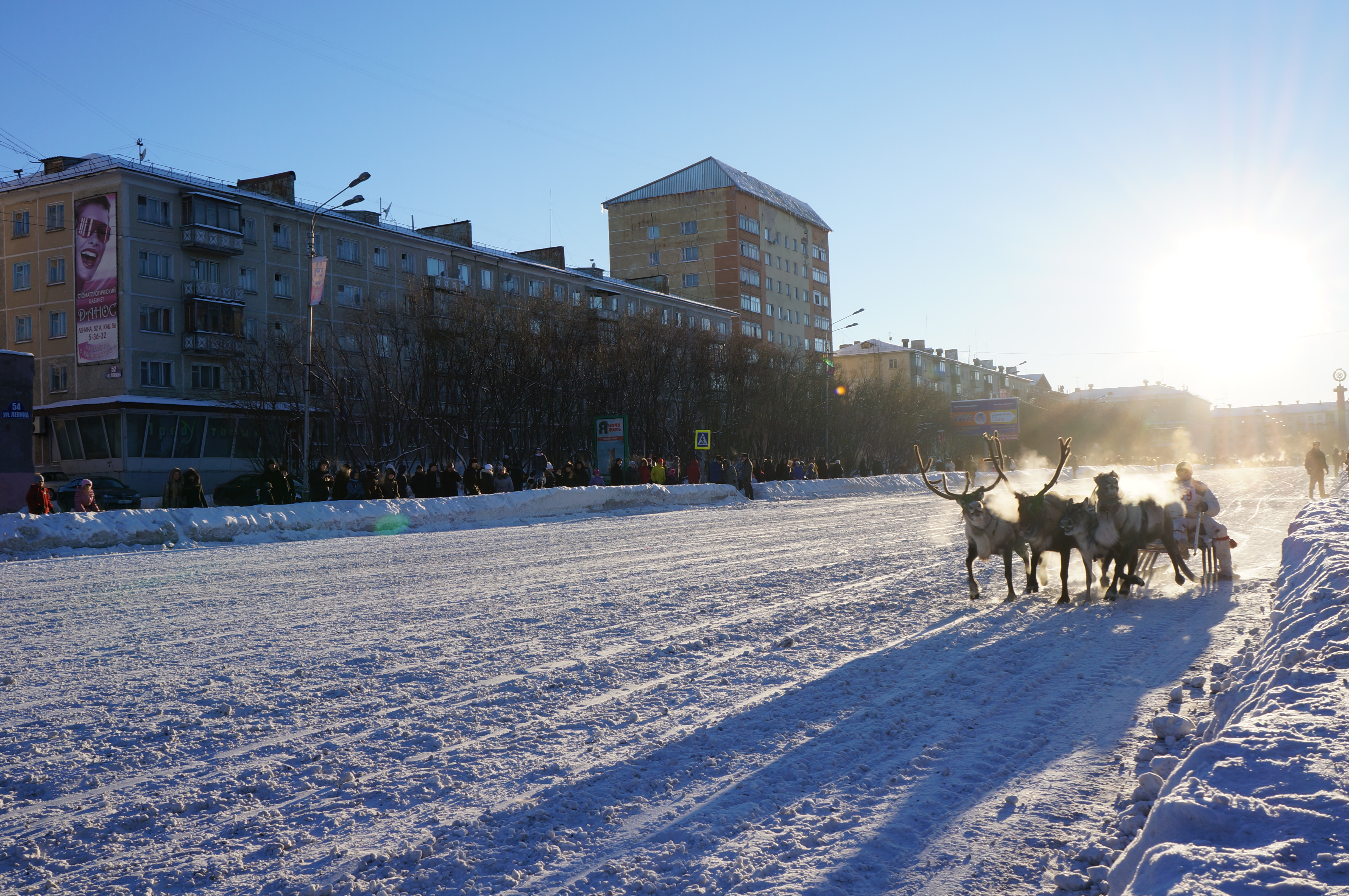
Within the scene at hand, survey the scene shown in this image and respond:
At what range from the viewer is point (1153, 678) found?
7539 mm

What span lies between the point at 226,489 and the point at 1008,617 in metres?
38.9

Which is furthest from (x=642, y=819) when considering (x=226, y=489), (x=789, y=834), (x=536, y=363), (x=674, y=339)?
(x=674, y=339)

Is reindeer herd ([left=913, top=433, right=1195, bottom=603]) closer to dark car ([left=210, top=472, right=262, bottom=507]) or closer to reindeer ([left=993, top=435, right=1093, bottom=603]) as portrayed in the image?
reindeer ([left=993, top=435, right=1093, bottom=603])

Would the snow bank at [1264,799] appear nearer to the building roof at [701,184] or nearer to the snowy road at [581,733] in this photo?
the snowy road at [581,733]

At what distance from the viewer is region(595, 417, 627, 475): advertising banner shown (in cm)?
4122

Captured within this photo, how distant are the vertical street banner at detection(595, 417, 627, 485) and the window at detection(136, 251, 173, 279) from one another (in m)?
26.2

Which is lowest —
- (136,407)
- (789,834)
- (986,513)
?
(789,834)

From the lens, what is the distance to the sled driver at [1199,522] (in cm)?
1305

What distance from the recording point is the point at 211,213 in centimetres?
5550

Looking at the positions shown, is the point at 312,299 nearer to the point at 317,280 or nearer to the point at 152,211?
the point at 317,280

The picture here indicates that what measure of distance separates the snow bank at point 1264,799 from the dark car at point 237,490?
36.8 metres

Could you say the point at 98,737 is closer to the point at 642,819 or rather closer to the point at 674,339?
the point at 642,819

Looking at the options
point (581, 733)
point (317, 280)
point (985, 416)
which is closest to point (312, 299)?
point (317, 280)

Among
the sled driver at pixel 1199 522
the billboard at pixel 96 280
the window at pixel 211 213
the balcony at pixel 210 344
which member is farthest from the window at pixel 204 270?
the sled driver at pixel 1199 522
